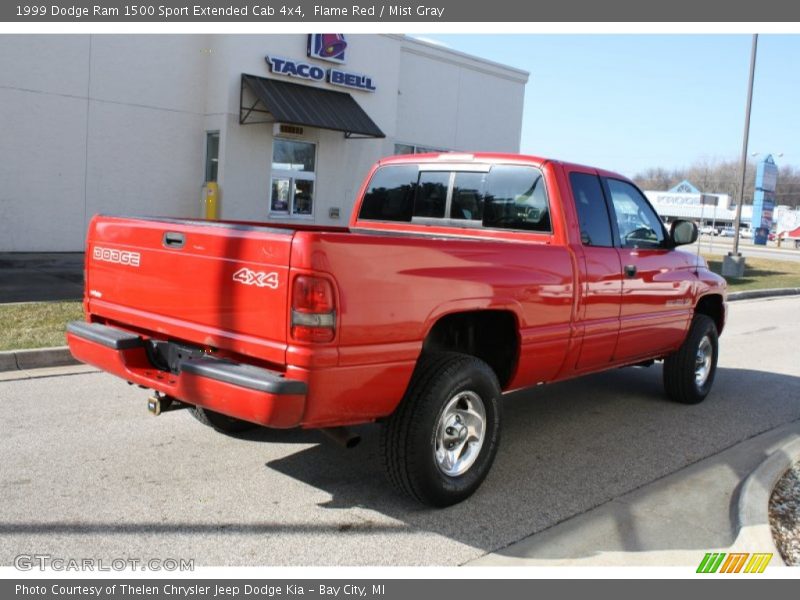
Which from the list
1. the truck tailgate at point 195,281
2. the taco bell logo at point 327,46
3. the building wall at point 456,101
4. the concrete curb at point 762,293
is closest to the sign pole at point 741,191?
the concrete curb at point 762,293

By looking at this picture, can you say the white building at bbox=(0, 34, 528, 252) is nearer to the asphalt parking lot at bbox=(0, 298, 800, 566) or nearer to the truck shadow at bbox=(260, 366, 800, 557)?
the asphalt parking lot at bbox=(0, 298, 800, 566)

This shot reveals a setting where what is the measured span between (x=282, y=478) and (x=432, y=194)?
2482mm

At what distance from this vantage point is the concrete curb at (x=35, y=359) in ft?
22.6

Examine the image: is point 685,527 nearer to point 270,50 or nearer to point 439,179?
point 439,179

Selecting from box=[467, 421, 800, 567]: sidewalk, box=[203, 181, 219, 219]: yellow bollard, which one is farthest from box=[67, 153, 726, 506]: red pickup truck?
box=[203, 181, 219, 219]: yellow bollard

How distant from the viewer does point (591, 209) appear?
5508 mm

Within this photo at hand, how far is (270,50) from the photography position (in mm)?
17422

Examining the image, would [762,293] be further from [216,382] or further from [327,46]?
[216,382]

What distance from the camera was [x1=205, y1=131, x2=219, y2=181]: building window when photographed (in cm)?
1777

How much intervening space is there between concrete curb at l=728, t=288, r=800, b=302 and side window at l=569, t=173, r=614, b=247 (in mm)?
12814

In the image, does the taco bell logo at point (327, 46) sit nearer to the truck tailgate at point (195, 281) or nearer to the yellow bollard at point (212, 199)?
the yellow bollard at point (212, 199)

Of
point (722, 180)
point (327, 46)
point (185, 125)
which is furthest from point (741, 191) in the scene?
point (722, 180)

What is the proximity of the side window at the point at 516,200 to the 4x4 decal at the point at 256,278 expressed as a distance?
2.30 m

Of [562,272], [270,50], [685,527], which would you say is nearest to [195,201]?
[270,50]
